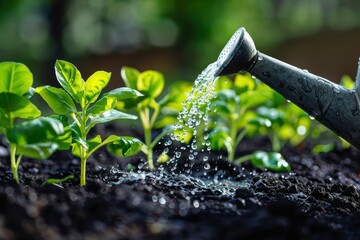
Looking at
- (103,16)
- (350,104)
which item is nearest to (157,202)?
(350,104)

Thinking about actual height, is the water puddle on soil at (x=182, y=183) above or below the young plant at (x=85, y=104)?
below

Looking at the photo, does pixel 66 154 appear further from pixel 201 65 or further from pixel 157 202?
pixel 201 65

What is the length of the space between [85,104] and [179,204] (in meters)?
0.40

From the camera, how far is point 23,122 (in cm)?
118

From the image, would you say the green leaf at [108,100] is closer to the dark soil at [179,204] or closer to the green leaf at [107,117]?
the green leaf at [107,117]

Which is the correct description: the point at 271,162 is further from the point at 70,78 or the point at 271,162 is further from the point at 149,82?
the point at 70,78

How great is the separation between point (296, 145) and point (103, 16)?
231 inches

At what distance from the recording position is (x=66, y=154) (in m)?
2.03

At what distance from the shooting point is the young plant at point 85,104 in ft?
4.46

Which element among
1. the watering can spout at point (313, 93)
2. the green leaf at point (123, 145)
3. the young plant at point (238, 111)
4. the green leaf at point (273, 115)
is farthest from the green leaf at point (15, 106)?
the green leaf at point (273, 115)

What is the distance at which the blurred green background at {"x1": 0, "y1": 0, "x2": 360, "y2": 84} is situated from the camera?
750 cm

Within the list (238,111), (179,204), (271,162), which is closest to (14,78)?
(179,204)

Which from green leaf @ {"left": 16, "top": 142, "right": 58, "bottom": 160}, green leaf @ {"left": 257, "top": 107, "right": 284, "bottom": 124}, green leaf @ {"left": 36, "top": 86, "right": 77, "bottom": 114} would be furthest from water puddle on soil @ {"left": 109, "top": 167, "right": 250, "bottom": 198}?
green leaf @ {"left": 257, "top": 107, "right": 284, "bottom": 124}

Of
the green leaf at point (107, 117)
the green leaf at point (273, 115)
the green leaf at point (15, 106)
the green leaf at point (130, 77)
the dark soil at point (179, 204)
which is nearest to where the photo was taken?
the dark soil at point (179, 204)
